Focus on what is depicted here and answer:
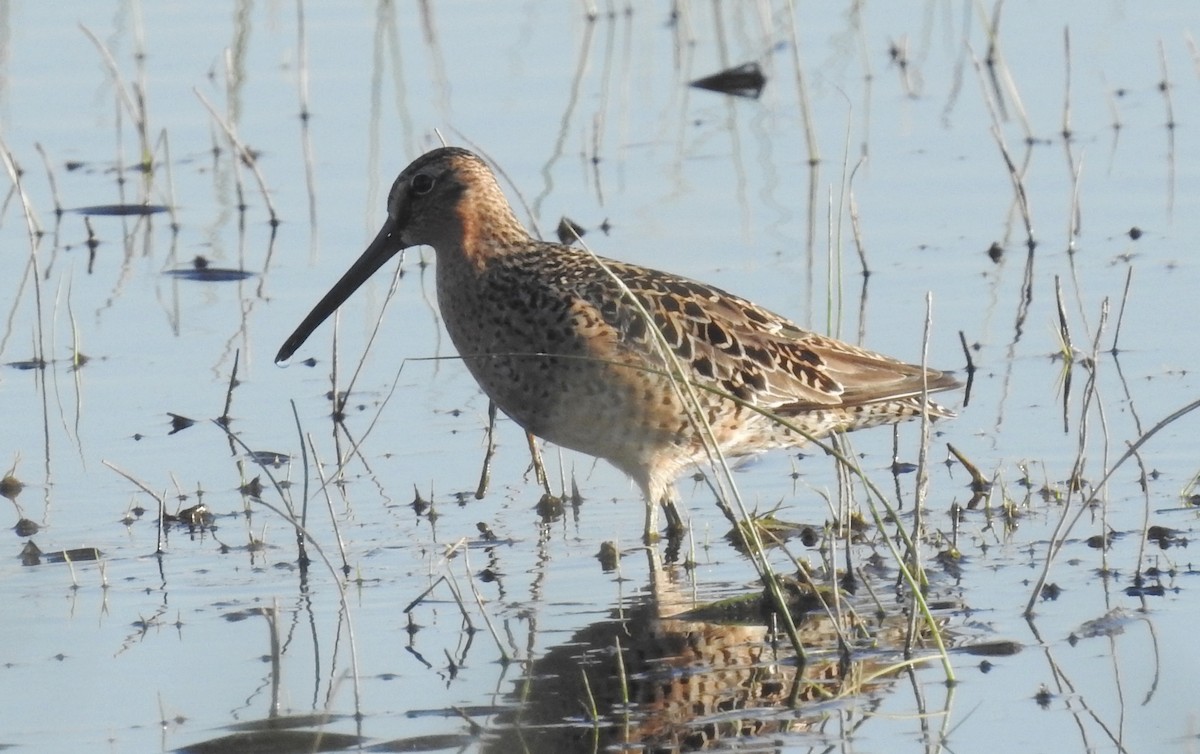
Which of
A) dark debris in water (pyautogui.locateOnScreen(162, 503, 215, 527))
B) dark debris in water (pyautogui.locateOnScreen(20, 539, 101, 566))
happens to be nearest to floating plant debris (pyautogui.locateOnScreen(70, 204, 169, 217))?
dark debris in water (pyautogui.locateOnScreen(162, 503, 215, 527))

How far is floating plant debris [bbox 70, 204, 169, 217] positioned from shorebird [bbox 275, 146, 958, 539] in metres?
3.38

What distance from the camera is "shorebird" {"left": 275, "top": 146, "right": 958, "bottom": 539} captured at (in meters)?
6.35

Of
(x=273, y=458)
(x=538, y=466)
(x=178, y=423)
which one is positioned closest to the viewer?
(x=538, y=466)

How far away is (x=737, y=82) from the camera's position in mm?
11656

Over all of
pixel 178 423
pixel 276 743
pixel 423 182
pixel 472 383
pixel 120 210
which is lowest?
pixel 276 743

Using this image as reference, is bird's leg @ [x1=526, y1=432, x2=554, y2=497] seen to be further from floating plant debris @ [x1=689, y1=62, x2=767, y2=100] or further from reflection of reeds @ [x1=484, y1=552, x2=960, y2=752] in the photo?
floating plant debris @ [x1=689, y1=62, x2=767, y2=100]

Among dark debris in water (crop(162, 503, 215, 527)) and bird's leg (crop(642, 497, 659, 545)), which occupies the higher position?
dark debris in water (crop(162, 503, 215, 527))

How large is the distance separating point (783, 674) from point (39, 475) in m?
3.11

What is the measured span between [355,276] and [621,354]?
1382mm

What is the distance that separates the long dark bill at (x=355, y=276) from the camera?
730 cm

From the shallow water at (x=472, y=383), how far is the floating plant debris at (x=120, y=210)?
9 centimetres

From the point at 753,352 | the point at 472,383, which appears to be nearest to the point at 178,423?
the point at 472,383

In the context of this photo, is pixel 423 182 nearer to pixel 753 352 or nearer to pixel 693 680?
pixel 753 352

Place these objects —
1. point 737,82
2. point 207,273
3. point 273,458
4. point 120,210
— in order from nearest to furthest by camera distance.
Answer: point 273,458
point 207,273
point 120,210
point 737,82
